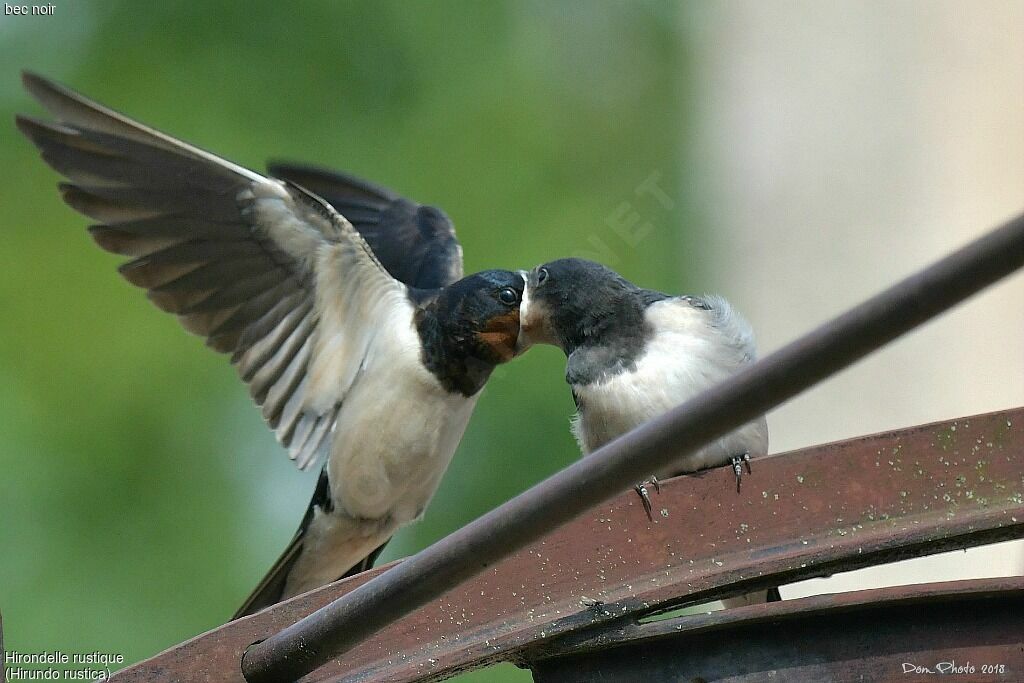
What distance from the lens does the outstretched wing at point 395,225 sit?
171 inches

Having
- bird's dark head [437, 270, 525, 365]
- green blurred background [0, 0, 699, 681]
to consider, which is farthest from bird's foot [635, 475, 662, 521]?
green blurred background [0, 0, 699, 681]

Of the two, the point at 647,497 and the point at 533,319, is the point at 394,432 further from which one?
the point at 647,497

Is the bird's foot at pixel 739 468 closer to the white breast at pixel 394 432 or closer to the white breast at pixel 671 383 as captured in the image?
the white breast at pixel 671 383

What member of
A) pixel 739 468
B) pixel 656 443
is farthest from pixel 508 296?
pixel 656 443

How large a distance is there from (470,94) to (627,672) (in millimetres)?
6281

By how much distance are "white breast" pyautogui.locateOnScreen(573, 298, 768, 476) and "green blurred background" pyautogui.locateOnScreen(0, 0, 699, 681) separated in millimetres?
2962

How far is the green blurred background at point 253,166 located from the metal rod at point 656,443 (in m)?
4.28

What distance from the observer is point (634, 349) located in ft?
8.46

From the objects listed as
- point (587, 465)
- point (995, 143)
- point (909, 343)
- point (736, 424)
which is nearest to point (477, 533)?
point (587, 465)

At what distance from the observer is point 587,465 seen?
117cm

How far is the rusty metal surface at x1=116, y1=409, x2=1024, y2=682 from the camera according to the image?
1.69 m

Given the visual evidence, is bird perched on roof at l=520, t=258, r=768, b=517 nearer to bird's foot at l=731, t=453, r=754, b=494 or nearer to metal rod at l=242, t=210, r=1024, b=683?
bird's foot at l=731, t=453, r=754, b=494

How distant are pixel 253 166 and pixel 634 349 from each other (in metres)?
4.81

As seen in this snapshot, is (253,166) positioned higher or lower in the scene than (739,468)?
higher
